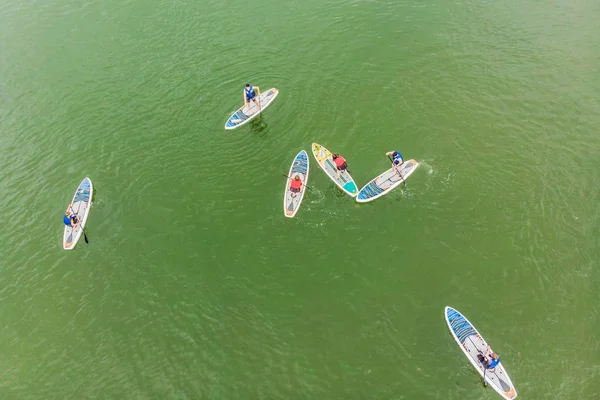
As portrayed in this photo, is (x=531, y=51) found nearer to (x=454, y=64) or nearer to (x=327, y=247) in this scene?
(x=454, y=64)

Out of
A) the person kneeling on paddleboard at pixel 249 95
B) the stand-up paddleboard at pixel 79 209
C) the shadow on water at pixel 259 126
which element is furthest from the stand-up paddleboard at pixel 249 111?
the stand-up paddleboard at pixel 79 209

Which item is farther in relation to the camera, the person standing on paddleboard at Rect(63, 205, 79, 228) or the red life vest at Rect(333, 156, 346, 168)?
the red life vest at Rect(333, 156, 346, 168)

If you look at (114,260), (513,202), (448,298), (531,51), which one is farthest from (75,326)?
(531,51)

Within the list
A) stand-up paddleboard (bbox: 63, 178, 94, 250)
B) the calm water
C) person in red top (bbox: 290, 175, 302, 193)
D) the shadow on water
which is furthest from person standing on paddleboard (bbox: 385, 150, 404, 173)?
stand-up paddleboard (bbox: 63, 178, 94, 250)

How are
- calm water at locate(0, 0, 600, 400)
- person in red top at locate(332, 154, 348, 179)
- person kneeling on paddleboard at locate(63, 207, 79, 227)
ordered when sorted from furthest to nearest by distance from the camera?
person in red top at locate(332, 154, 348, 179) → person kneeling on paddleboard at locate(63, 207, 79, 227) → calm water at locate(0, 0, 600, 400)

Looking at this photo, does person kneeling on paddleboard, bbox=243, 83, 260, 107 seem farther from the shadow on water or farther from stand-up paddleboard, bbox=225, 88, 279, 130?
the shadow on water
